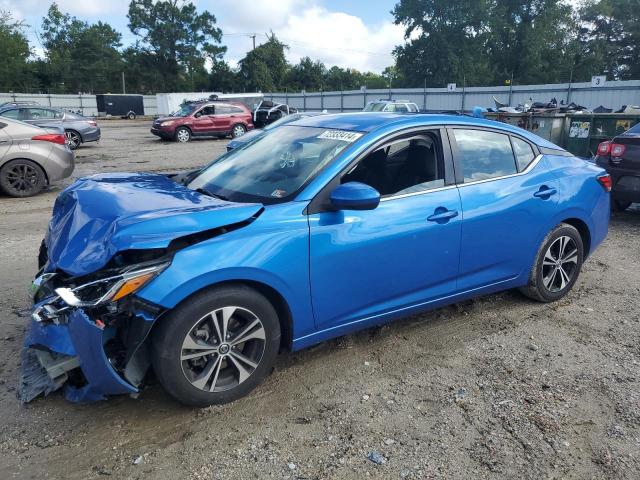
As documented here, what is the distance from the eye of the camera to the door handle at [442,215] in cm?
353

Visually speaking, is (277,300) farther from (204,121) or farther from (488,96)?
(488,96)

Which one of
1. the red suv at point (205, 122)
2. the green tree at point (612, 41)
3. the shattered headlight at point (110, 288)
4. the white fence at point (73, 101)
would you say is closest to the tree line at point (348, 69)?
the green tree at point (612, 41)

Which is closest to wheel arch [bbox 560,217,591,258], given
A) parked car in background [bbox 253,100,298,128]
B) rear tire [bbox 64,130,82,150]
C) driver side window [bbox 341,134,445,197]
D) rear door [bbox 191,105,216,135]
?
driver side window [bbox 341,134,445,197]

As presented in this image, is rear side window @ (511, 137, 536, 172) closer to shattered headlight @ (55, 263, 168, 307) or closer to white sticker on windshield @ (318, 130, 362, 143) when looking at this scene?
white sticker on windshield @ (318, 130, 362, 143)

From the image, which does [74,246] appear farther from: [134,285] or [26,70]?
[26,70]

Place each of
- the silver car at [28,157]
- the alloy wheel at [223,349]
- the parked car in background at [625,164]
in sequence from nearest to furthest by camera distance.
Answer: the alloy wheel at [223,349]
the parked car in background at [625,164]
the silver car at [28,157]

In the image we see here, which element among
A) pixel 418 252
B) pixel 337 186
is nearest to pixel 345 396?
pixel 418 252

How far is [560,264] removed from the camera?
4508 millimetres

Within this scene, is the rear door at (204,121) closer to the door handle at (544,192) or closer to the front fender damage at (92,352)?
the door handle at (544,192)

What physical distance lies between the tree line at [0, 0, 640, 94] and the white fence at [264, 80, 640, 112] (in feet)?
20.7

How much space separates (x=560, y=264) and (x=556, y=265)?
0.17 ft

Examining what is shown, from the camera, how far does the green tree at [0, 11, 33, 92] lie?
5862 cm

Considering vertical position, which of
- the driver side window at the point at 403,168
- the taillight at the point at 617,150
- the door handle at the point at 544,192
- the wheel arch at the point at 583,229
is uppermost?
the driver side window at the point at 403,168

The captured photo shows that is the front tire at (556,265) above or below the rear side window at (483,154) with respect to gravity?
below
